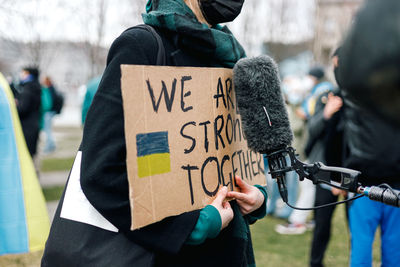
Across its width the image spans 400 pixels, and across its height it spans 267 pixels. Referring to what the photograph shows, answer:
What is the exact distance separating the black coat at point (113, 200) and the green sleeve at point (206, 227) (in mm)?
23

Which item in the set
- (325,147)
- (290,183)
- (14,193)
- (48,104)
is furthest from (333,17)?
(14,193)

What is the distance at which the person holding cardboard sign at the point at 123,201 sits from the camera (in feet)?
4.36

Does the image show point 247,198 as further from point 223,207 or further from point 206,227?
point 206,227

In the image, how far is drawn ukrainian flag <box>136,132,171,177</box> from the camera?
50.0 inches

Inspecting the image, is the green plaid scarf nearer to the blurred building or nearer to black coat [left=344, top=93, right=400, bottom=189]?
black coat [left=344, top=93, right=400, bottom=189]

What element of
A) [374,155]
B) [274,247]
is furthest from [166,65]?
[274,247]

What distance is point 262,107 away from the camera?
155 cm

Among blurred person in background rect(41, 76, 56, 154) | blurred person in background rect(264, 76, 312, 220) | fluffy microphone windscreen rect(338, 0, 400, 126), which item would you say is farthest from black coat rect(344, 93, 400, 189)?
blurred person in background rect(41, 76, 56, 154)

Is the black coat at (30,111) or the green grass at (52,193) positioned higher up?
the black coat at (30,111)

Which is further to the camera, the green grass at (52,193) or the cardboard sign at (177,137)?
the green grass at (52,193)

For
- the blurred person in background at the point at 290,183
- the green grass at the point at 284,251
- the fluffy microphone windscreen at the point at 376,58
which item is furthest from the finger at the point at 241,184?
the blurred person in background at the point at 290,183

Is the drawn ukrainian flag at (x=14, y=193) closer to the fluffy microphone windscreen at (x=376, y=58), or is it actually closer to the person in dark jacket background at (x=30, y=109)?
the fluffy microphone windscreen at (x=376, y=58)

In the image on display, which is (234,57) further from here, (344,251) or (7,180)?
(344,251)

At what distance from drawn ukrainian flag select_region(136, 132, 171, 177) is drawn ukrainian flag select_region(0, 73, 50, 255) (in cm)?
210
